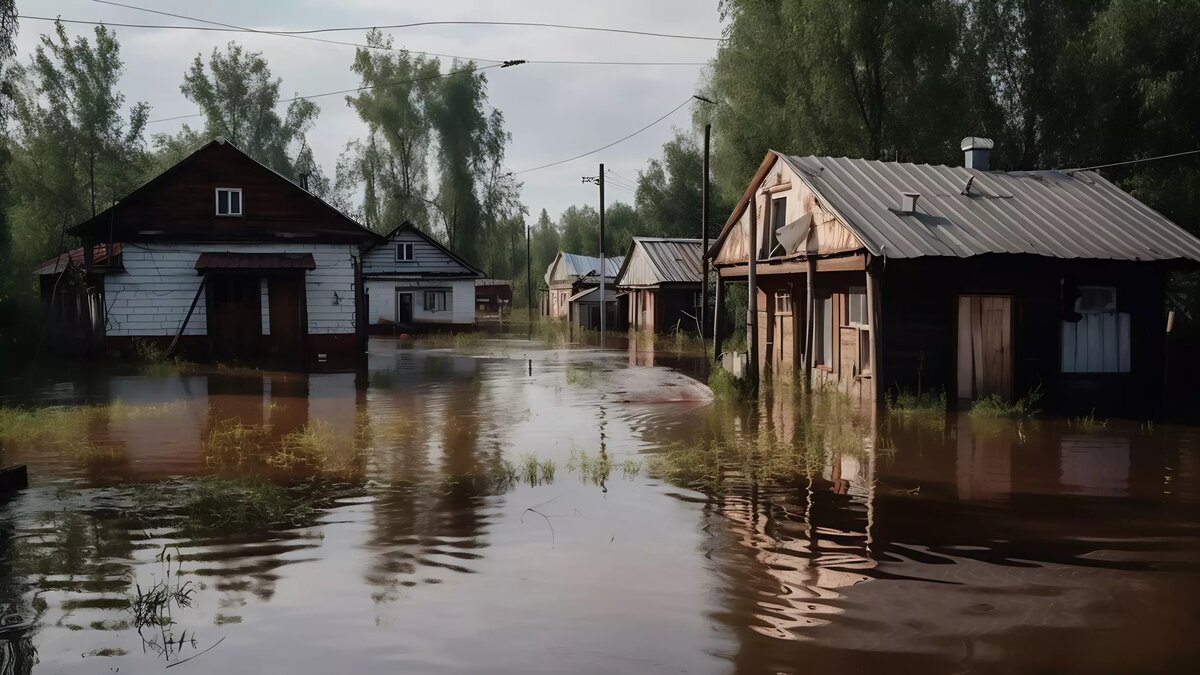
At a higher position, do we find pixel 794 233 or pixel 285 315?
pixel 794 233

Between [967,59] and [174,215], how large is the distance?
2836 cm

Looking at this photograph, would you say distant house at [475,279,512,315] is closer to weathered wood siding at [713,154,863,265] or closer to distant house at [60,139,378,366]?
distant house at [60,139,378,366]

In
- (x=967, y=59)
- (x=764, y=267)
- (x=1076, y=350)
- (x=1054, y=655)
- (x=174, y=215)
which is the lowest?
(x=1054, y=655)

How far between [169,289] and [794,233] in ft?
66.5

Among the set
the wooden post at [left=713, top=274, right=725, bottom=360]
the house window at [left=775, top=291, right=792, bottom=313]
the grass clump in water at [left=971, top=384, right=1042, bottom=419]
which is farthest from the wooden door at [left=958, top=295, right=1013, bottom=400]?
the wooden post at [left=713, top=274, right=725, bottom=360]

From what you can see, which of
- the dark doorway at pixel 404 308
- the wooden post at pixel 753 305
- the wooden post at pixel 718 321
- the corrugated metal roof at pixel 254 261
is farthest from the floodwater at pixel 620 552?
the dark doorway at pixel 404 308

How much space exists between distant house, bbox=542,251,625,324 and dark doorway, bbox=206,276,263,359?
28.6 meters

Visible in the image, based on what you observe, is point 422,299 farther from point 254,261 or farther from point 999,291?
point 999,291

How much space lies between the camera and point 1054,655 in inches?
231

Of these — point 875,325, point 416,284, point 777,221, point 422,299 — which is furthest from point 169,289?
point 875,325

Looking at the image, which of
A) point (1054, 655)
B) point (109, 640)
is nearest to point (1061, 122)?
point (1054, 655)

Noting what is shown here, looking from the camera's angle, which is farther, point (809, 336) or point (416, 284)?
point (416, 284)

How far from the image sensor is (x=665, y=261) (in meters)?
42.3

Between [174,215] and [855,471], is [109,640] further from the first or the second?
[174,215]
